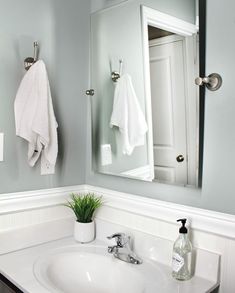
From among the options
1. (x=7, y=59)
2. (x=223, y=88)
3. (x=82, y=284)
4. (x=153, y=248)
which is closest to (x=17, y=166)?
(x=7, y=59)

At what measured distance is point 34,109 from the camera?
1.39 m

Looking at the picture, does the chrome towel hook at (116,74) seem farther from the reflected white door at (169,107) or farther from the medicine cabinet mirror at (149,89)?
the reflected white door at (169,107)

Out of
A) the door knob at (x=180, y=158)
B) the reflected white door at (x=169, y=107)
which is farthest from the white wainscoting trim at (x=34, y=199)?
the door knob at (x=180, y=158)

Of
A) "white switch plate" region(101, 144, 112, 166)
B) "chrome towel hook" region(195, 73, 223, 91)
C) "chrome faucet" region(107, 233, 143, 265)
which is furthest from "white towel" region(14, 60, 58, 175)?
"chrome towel hook" region(195, 73, 223, 91)

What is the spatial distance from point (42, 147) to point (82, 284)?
629mm

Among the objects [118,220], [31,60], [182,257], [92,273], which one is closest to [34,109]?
[31,60]

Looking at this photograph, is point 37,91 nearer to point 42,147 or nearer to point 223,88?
point 42,147

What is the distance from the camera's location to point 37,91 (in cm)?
141

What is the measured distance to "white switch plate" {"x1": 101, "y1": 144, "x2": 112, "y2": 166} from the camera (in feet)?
5.23

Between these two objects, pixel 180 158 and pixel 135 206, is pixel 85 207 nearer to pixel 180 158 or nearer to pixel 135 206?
pixel 135 206

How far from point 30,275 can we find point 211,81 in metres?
1.00

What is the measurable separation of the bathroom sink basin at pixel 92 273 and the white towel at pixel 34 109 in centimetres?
49

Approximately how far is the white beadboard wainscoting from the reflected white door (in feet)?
0.52

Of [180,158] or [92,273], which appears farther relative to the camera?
[92,273]
